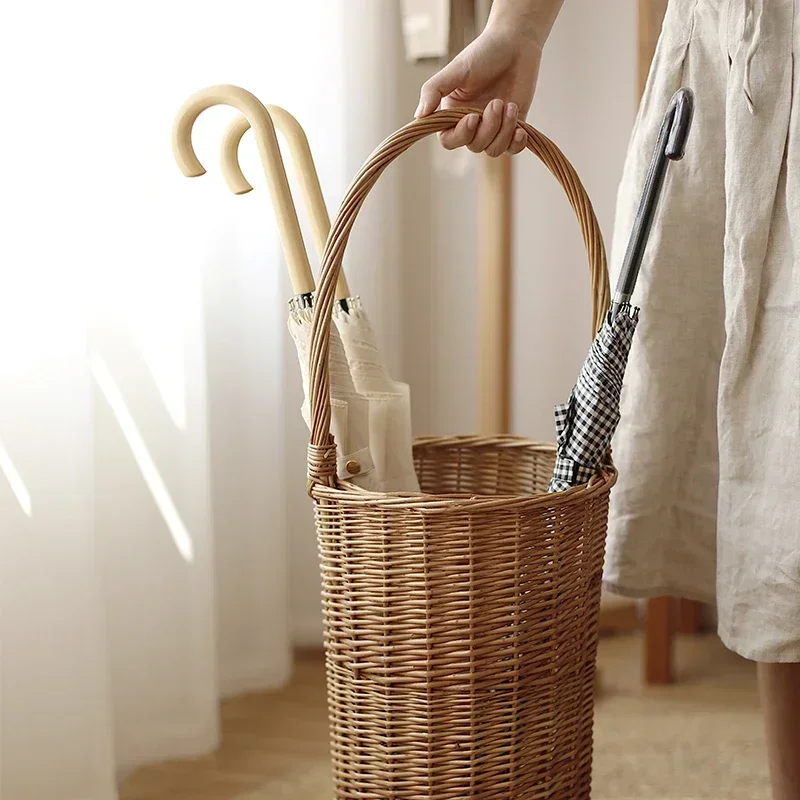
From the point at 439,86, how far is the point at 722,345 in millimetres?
372

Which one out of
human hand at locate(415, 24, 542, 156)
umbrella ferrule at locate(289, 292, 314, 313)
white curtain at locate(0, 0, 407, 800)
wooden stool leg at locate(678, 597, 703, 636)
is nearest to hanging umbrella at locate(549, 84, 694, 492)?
human hand at locate(415, 24, 542, 156)

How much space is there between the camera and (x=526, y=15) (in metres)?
0.96

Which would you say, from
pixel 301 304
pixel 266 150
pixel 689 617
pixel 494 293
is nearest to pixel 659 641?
pixel 689 617

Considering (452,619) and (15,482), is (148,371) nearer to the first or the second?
(15,482)

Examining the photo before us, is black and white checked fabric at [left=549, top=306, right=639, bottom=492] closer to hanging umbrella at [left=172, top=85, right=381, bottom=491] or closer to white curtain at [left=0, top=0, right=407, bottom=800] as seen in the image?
hanging umbrella at [left=172, top=85, right=381, bottom=491]

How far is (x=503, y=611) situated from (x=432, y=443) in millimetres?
311

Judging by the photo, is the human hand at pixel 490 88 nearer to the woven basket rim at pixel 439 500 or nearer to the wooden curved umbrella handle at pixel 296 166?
the wooden curved umbrella handle at pixel 296 166

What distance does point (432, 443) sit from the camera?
1094 millimetres

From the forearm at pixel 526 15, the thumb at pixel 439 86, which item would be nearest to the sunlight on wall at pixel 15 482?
the thumb at pixel 439 86

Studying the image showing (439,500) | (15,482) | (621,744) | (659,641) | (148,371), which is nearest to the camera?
(439,500)

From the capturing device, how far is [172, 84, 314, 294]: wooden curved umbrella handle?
89 cm

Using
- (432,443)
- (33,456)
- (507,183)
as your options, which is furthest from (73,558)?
(507,183)

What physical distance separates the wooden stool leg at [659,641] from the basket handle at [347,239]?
2.11ft

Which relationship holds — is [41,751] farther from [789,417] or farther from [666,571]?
[789,417]
